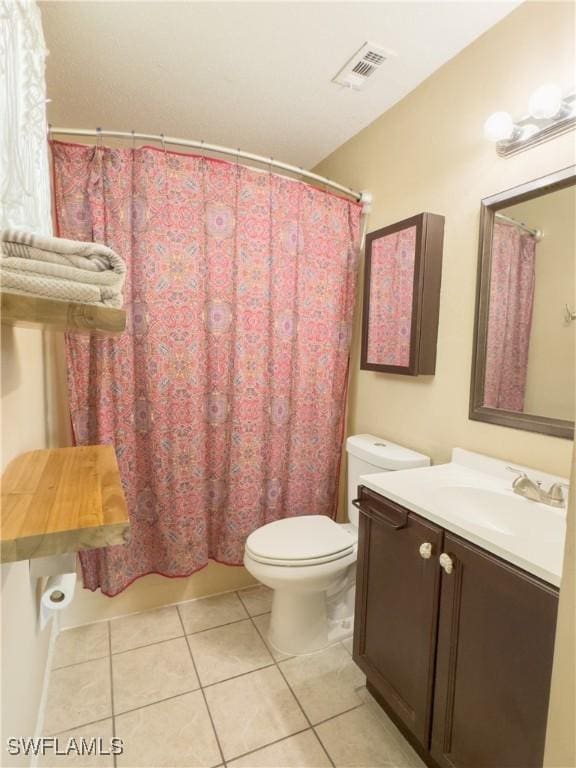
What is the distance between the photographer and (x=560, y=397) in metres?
1.27

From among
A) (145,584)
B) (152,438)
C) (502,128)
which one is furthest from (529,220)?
(145,584)

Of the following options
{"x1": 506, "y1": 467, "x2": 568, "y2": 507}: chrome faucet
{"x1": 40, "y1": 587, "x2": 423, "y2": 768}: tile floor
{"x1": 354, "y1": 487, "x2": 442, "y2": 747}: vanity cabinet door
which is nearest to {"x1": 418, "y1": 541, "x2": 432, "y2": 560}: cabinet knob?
{"x1": 354, "y1": 487, "x2": 442, "y2": 747}: vanity cabinet door

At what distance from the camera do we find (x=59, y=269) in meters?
0.67

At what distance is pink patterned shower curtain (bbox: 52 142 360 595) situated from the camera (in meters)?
1.65

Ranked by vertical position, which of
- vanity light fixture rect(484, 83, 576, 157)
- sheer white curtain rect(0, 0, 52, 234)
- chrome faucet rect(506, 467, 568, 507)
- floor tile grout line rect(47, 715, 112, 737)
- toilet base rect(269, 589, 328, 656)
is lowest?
floor tile grout line rect(47, 715, 112, 737)

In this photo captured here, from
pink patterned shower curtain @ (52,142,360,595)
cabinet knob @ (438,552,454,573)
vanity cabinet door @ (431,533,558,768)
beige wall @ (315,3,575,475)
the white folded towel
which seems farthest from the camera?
pink patterned shower curtain @ (52,142,360,595)

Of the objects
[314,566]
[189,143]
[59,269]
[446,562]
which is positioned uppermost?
[189,143]

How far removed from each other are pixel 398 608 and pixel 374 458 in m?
0.64

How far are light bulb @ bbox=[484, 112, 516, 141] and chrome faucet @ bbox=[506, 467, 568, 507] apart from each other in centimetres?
114

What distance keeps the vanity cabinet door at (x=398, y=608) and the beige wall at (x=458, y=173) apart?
511mm

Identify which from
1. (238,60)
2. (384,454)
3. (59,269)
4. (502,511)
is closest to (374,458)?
(384,454)

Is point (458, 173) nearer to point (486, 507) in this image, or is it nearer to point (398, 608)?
point (486, 507)

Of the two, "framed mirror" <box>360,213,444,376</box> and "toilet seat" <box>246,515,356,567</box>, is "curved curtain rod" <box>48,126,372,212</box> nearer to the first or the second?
"framed mirror" <box>360,213,444,376</box>

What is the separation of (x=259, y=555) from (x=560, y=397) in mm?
1216
